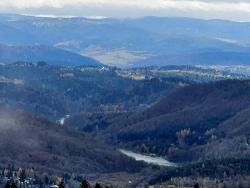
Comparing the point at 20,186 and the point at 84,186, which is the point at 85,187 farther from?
the point at 20,186

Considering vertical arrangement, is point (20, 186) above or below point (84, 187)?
below

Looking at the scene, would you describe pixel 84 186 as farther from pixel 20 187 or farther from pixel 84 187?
pixel 20 187

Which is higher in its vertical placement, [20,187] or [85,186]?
[85,186]

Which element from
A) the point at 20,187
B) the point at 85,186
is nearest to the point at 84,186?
the point at 85,186

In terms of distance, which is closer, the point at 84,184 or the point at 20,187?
the point at 84,184

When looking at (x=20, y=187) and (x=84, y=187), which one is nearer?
(x=84, y=187)

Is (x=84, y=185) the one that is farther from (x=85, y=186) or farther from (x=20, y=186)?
(x=20, y=186)

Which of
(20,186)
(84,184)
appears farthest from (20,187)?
(84,184)
